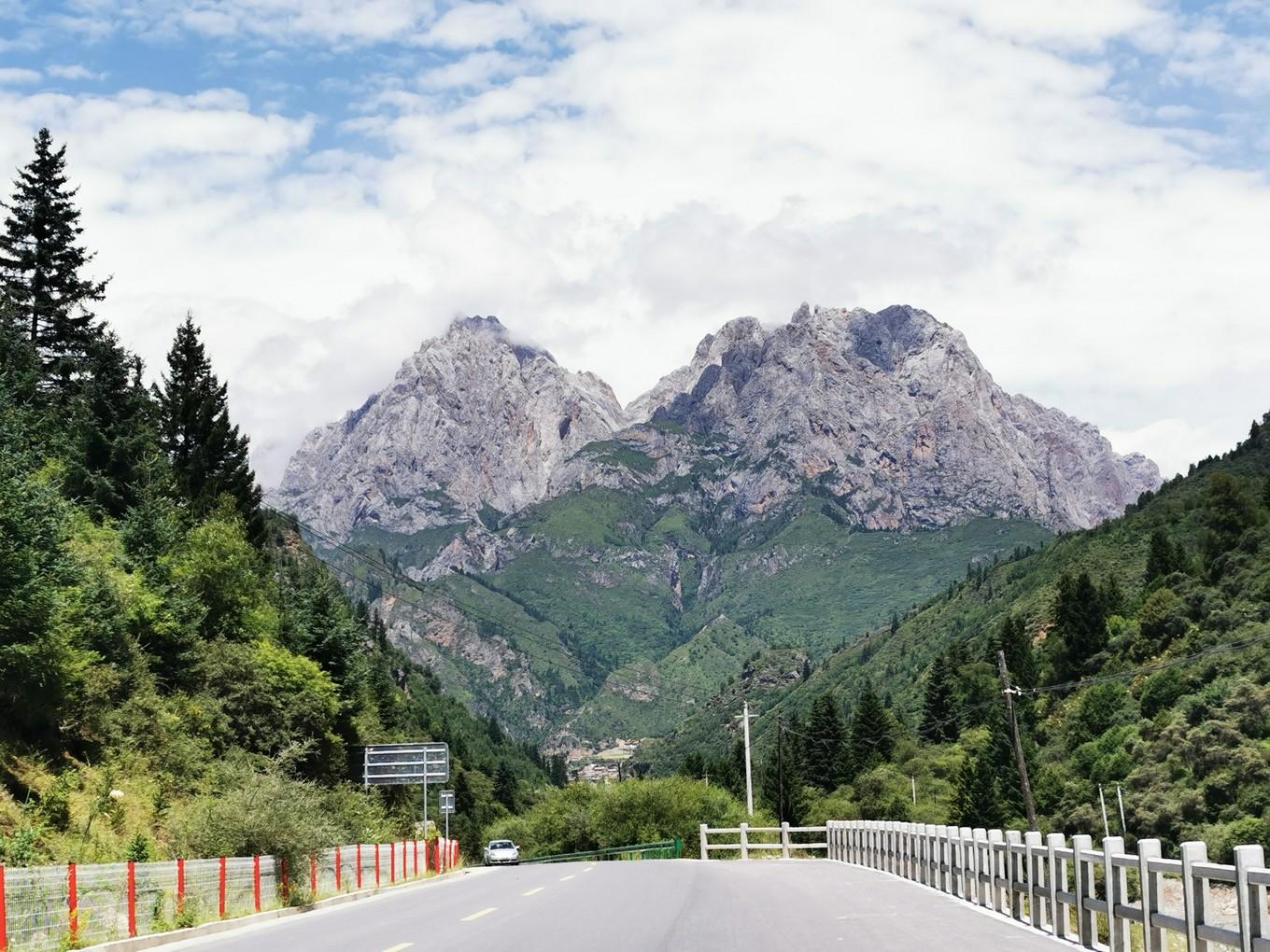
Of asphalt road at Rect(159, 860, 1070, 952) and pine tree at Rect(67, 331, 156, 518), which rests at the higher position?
pine tree at Rect(67, 331, 156, 518)

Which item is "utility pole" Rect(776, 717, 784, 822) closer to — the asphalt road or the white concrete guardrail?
the asphalt road

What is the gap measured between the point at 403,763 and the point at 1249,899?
53.2 metres

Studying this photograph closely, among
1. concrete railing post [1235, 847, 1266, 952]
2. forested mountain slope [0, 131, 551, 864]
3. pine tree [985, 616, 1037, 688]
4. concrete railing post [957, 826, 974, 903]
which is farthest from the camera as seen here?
pine tree [985, 616, 1037, 688]

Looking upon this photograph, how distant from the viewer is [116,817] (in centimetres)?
3344

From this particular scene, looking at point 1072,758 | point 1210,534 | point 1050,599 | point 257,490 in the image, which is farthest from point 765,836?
point 1050,599

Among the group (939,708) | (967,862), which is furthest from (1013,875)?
(939,708)

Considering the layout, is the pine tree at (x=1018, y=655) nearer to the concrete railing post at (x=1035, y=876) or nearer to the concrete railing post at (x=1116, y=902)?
the concrete railing post at (x=1035, y=876)

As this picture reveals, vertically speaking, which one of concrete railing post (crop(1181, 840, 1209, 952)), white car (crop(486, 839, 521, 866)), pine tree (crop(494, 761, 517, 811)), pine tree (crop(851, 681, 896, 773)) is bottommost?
pine tree (crop(494, 761, 517, 811))

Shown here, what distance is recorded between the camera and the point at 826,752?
14350cm

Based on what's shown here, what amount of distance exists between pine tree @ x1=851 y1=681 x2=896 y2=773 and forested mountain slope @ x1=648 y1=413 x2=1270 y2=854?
0.19 metres

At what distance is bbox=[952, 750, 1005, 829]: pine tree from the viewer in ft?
367

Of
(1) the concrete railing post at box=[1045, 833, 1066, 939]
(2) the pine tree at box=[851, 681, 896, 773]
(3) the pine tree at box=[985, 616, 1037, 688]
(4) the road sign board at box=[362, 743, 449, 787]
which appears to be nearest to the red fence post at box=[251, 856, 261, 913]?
(1) the concrete railing post at box=[1045, 833, 1066, 939]

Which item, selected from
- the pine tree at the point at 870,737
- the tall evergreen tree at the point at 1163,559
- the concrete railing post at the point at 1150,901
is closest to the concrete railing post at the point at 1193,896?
the concrete railing post at the point at 1150,901

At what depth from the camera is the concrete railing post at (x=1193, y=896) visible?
10.9 meters
